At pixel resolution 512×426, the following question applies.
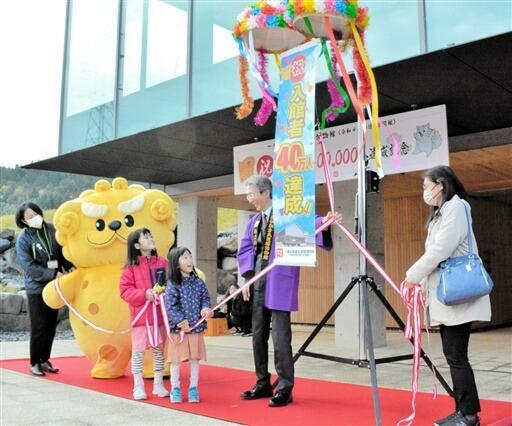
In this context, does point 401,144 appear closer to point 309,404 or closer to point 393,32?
point 393,32

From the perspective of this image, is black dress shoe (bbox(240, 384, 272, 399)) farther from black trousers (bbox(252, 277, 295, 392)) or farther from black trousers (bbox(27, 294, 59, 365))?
black trousers (bbox(27, 294, 59, 365))

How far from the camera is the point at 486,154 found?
7770mm

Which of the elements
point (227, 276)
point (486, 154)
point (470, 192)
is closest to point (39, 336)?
point (486, 154)

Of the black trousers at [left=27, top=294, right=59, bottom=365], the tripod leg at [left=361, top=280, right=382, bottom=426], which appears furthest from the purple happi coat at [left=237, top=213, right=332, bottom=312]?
the black trousers at [left=27, top=294, right=59, bottom=365]

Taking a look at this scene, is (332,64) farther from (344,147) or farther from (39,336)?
(39,336)

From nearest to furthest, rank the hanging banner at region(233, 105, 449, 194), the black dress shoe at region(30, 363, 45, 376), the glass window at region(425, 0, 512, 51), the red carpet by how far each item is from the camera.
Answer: the red carpet < the glass window at region(425, 0, 512, 51) < the black dress shoe at region(30, 363, 45, 376) < the hanging banner at region(233, 105, 449, 194)

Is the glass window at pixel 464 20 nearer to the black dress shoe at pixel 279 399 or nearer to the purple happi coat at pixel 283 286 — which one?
the purple happi coat at pixel 283 286

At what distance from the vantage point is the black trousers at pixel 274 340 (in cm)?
409

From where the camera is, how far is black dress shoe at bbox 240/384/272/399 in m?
4.32

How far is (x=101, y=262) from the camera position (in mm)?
5328

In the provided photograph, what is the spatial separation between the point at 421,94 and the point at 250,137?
2617mm

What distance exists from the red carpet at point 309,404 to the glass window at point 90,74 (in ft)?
13.6

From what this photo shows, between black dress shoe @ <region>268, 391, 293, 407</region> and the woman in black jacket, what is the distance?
2756 millimetres

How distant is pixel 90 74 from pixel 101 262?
454 centimetres
